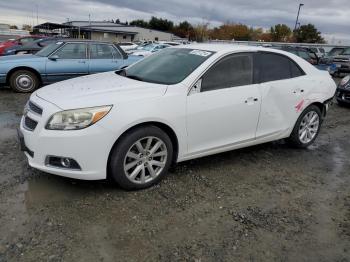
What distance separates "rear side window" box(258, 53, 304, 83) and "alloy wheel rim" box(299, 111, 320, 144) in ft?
2.33

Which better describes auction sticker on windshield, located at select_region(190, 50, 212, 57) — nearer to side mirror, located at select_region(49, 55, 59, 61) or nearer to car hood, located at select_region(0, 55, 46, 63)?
side mirror, located at select_region(49, 55, 59, 61)

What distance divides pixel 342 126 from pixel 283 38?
225 feet

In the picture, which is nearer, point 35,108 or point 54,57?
point 35,108

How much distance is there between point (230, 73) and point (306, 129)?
6.31 feet

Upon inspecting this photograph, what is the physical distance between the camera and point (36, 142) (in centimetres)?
341

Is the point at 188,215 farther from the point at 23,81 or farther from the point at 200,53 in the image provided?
the point at 23,81


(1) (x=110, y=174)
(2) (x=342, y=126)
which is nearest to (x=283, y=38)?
(2) (x=342, y=126)

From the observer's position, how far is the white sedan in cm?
338

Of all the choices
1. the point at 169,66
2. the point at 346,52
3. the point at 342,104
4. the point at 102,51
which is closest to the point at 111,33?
the point at 346,52

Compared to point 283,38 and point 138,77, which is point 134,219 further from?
point 283,38

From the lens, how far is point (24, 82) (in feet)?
29.9

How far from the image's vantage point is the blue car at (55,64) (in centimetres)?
902

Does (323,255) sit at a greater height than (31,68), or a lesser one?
lesser

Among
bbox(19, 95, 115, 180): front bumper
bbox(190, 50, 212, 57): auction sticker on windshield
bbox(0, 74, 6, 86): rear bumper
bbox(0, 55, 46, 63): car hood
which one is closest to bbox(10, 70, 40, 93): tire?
bbox(0, 74, 6, 86): rear bumper
